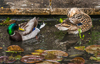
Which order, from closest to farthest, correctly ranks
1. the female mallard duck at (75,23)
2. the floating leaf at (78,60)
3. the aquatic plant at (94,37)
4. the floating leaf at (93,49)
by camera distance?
1. the floating leaf at (78,60)
2. the floating leaf at (93,49)
3. the aquatic plant at (94,37)
4. the female mallard duck at (75,23)

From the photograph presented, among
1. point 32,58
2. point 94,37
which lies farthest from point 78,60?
point 94,37

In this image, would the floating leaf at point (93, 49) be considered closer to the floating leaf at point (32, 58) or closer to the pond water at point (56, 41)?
the pond water at point (56, 41)

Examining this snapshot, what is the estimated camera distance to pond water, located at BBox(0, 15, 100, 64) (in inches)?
168

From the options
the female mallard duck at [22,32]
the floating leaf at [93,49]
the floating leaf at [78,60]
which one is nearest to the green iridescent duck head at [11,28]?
the female mallard duck at [22,32]

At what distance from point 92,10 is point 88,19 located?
0.68 meters

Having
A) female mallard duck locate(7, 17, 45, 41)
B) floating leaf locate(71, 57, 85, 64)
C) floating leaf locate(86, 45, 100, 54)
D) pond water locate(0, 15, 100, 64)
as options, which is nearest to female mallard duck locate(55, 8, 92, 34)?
pond water locate(0, 15, 100, 64)

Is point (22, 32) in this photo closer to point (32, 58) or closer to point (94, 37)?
point (32, 58)

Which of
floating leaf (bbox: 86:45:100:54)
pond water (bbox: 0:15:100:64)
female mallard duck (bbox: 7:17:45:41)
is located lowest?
floating leaf (bbox: 86:45:100:54)

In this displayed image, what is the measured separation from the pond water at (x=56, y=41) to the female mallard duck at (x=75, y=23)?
0.16 m

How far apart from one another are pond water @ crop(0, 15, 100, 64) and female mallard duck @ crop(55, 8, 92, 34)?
159 mm

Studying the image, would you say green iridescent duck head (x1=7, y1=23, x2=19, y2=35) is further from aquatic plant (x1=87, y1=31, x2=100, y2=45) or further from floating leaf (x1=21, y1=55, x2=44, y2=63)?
aquatic plant (x1=87, y1=31, x2=100, y2=45)

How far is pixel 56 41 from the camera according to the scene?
4742mm

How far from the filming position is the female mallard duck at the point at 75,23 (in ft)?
16.1

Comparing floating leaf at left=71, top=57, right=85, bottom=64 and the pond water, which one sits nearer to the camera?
floating leaf at left=71, top=57, right=85, bottom=64
